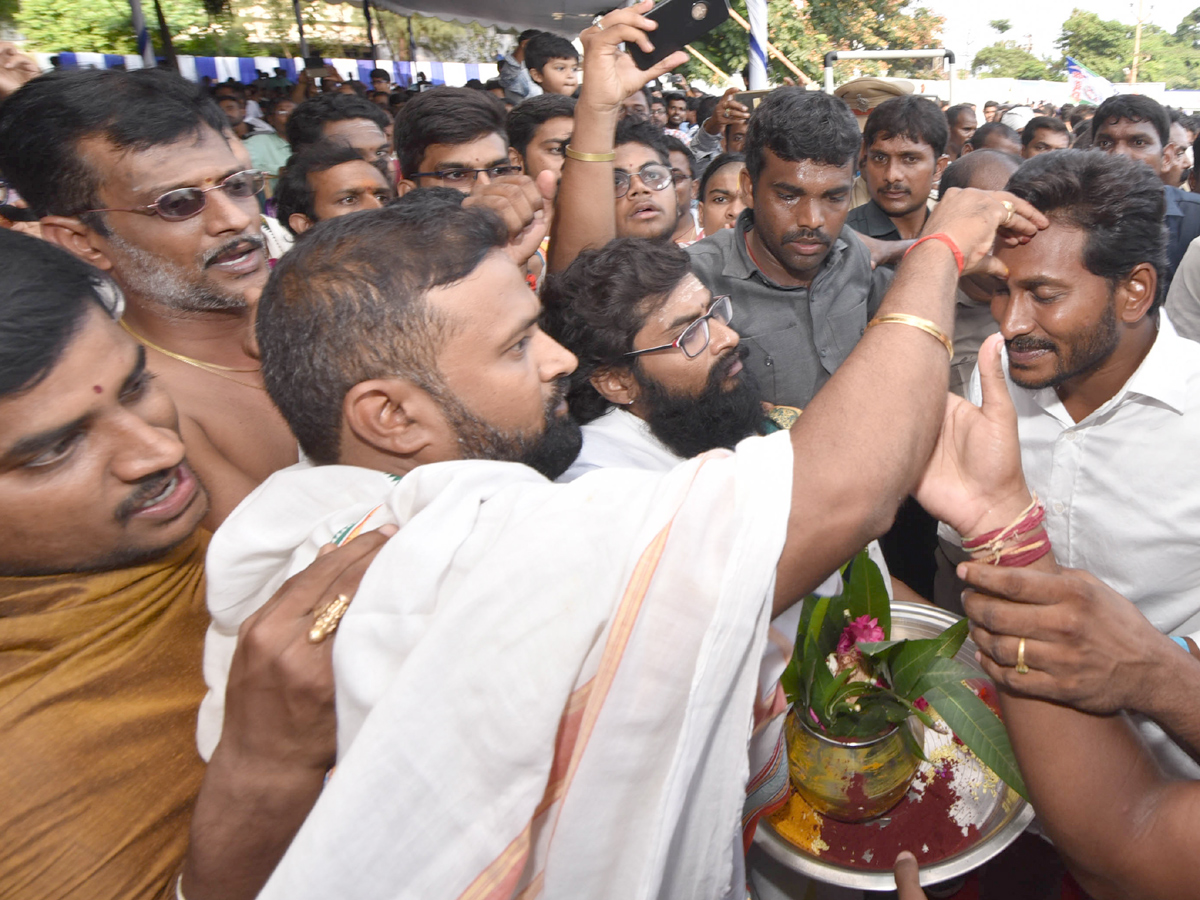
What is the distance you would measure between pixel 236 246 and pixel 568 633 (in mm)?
2020

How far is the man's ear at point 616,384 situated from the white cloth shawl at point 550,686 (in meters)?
1.72

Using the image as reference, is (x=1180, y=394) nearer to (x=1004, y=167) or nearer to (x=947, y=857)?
(x=947, y=857)

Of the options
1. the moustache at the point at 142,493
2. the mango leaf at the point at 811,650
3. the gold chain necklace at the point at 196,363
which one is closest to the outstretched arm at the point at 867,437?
the mango leaf at the point at 811,650

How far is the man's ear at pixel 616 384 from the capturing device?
2730 millimetres

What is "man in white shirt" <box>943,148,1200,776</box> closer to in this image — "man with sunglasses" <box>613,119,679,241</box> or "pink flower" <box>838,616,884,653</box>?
"pink flower" <box>838,616,884,653</box>

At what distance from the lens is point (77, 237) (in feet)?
7.19

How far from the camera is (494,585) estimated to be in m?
0.88

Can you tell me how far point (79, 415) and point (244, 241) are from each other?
1.34 m

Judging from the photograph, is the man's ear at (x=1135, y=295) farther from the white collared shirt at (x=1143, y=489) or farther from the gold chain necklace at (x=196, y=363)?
the gold chain necklace at (x=196, y=363)

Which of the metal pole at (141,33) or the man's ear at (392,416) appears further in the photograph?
the metal pole at (141,33)

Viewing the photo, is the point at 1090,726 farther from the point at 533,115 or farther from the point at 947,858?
the point at 533,115

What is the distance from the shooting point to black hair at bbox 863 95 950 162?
15.7ft

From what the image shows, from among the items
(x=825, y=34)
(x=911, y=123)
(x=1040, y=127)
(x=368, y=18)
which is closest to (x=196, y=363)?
(x=911, y=123)

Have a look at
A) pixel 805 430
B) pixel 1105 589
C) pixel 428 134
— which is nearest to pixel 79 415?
pixel 805 430
